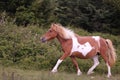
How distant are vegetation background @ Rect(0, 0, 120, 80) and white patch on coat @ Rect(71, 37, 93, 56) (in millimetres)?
942

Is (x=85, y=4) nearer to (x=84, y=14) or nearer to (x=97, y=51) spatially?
(x=84, y=14)

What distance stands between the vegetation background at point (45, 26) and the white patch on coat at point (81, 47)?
942 mm

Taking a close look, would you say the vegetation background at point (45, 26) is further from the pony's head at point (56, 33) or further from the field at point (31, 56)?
the pony's head at point (56, 33)

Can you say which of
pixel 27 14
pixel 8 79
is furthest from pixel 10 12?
pixel 8 79

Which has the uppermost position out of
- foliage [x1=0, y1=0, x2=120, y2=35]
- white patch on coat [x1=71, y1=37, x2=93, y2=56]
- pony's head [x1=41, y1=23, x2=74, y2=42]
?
pony's head [x1=41, y1=23, x2=74, y2=42]

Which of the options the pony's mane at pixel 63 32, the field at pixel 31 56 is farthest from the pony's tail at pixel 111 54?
the pony's mane at pixel 63 32

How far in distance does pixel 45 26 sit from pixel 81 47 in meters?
5.71

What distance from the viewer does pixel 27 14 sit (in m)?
17.7

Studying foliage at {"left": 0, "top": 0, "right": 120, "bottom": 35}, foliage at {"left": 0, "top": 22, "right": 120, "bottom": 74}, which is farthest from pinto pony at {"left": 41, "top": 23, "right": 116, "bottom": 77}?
foliage at {"left": 0, "top": 0, "right": 120, "bottom": 35}

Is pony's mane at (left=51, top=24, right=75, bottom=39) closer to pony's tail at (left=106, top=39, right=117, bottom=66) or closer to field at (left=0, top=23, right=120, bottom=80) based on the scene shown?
field at (left=0, top=23, right=120, bottom=80)

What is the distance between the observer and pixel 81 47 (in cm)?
1293

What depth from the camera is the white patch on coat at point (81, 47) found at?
12.9 metres

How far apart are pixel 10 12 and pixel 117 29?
6.11 meters

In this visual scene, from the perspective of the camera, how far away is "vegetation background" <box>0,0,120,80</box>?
13664 millimetres
